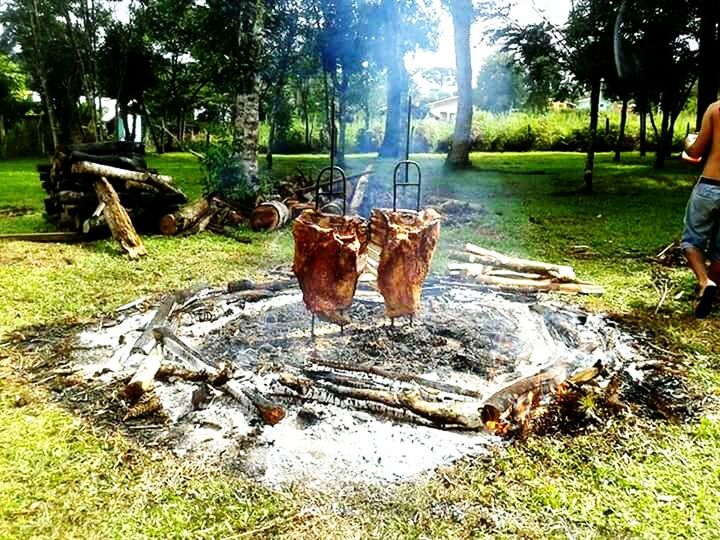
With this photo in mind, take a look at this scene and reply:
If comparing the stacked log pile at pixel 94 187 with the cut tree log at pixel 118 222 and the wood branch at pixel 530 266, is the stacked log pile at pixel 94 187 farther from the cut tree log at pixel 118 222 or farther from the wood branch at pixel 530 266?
the wood branch at pixel 530 266

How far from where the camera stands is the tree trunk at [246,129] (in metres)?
9.26

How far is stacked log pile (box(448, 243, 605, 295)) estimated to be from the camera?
5438 millimetres

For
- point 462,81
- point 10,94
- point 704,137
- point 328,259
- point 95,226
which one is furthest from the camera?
point 10,94

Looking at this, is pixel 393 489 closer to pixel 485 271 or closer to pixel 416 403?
pixel 416 403

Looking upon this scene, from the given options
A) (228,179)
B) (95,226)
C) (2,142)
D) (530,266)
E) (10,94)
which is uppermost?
(10,94)

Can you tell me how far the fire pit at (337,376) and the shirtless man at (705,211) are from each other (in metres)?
1.01

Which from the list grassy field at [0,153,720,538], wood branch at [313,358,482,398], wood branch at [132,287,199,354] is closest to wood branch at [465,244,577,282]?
grassy field at [0,153,720,538]

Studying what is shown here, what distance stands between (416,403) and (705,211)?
3622mm

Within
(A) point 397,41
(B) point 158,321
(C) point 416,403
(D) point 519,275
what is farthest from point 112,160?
(A) point 397,41

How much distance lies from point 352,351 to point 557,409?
1.39 metres

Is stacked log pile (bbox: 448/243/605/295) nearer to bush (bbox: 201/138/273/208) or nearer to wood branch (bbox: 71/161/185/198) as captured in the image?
bush (bbox: 201/138/273/208)

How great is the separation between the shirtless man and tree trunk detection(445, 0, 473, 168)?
12738 mm

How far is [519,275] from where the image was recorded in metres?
5.75

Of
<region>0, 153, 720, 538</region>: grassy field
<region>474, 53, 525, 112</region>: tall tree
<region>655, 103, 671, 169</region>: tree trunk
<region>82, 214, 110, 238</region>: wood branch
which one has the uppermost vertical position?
<region>474, 53, 525, 112</region>: tall tree
